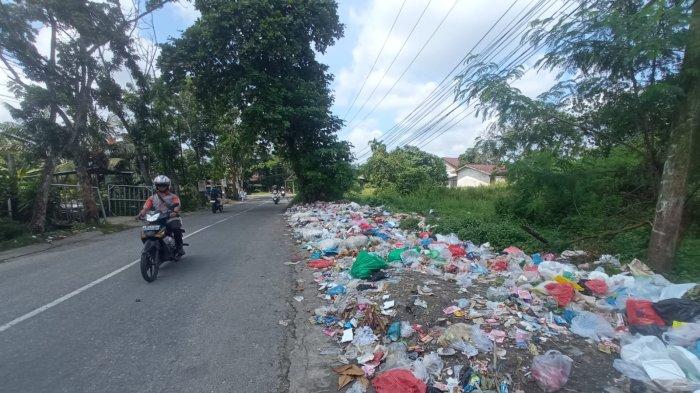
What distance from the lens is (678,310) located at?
357 centimetres

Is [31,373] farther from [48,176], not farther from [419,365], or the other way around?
[48,176]

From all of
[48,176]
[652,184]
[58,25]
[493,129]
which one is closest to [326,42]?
[58,25]

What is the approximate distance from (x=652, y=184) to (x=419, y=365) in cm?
647

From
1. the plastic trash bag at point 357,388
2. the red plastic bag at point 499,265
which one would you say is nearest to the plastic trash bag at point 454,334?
the plastic trash bag at point 357,388

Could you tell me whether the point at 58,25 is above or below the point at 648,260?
above

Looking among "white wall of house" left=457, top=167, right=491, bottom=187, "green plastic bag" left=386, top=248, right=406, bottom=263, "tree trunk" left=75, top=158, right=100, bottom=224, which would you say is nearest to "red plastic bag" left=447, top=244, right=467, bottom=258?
"green plastic bag" left=386, top=248, right=406, bottom=263

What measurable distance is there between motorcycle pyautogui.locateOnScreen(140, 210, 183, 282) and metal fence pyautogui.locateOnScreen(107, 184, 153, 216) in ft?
50.4

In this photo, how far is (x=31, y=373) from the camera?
314 cm

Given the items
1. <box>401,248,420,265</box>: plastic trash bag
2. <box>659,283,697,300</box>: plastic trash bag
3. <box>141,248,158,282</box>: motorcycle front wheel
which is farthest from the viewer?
<box>401,248,420,265</box>: plastic trash bag

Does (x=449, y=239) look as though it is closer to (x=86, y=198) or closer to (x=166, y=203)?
(x=166, y=203)

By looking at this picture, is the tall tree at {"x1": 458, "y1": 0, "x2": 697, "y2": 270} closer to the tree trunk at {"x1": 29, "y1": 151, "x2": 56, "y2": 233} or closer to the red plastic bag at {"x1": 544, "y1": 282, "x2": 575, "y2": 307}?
the red plastic bag at {"x1": 544, "y1": 282, "x2": 575, "y2": 307}

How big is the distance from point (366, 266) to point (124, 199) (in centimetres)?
1836

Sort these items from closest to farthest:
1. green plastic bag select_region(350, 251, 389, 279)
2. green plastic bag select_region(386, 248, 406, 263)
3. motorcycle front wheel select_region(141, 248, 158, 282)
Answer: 1. green plastic bag select_region(350, 251, 389, 279)
2. motorcycle front wheel select_region(141, 248, 158, 282)
3. green plastic bag select_region(386, 248, 406, 263)

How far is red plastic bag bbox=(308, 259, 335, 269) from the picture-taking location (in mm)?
6551
